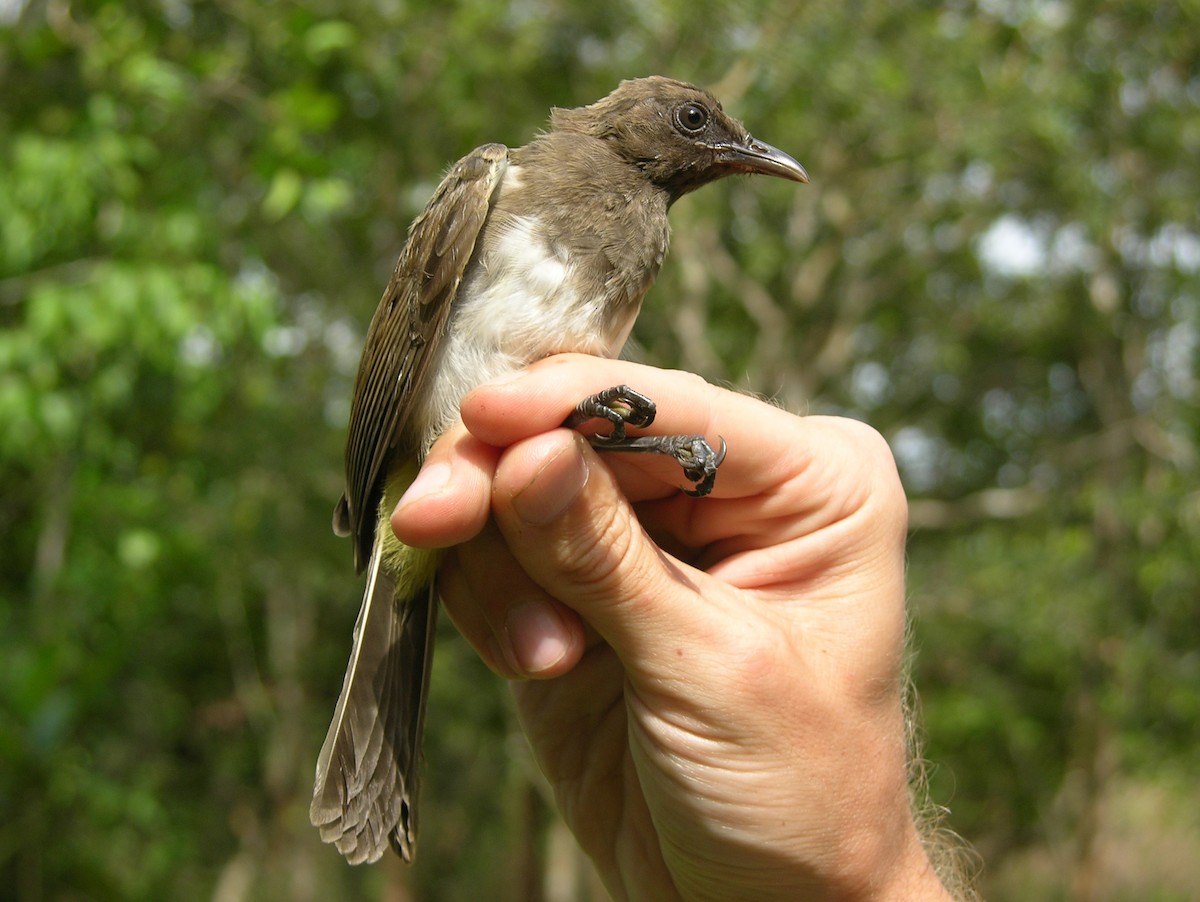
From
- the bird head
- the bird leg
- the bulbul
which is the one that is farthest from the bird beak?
the bird leg

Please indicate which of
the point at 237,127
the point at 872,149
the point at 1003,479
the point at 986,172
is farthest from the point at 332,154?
the point at 1003,479

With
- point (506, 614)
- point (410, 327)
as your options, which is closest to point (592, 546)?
point (506, 614)

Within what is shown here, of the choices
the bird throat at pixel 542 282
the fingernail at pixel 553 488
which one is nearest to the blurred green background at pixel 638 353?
the bird throat at pixel 542 282

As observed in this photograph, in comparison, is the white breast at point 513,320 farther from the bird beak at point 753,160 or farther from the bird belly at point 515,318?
the bird beak at point 753,160

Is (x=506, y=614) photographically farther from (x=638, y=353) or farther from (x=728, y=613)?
(x=638, y=353)

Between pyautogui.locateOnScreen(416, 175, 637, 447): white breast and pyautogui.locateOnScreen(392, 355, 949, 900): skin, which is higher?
pyautogui.locateOnScreen(416, 175, 637, 447): white breast

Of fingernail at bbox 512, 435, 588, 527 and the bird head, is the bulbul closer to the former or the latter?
the bird head
